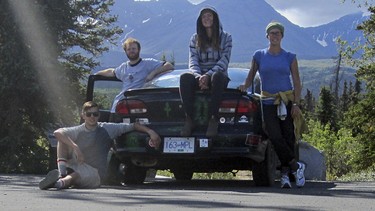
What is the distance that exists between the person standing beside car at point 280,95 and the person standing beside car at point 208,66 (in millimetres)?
402

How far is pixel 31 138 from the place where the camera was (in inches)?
691

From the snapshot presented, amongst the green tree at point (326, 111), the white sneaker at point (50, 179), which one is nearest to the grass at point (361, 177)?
the white sneaker at point (50, 179)

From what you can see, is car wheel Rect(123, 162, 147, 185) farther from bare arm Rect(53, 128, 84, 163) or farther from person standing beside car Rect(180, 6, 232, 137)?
person standing beside car Rect(180, 6, 232, 137)

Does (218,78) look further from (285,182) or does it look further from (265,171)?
(285,182)

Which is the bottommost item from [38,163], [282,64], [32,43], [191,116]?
[38,163]

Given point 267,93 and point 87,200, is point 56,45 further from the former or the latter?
point 87,200

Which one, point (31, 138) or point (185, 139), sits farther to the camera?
point (31, 138)

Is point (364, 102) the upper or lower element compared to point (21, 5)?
lower

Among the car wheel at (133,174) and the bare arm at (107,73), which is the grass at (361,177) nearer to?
the car wheel at (133,174)

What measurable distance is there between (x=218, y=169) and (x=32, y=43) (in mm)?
9508

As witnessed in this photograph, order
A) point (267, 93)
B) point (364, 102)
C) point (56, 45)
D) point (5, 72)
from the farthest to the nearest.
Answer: point (364, 102), point (56, 45), point (5, 72), point (267, 93)

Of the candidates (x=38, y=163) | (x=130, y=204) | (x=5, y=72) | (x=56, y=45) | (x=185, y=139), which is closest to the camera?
(x=130, y=204)

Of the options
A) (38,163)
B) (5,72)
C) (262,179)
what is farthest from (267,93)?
(5,72)

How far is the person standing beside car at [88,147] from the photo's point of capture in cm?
796
